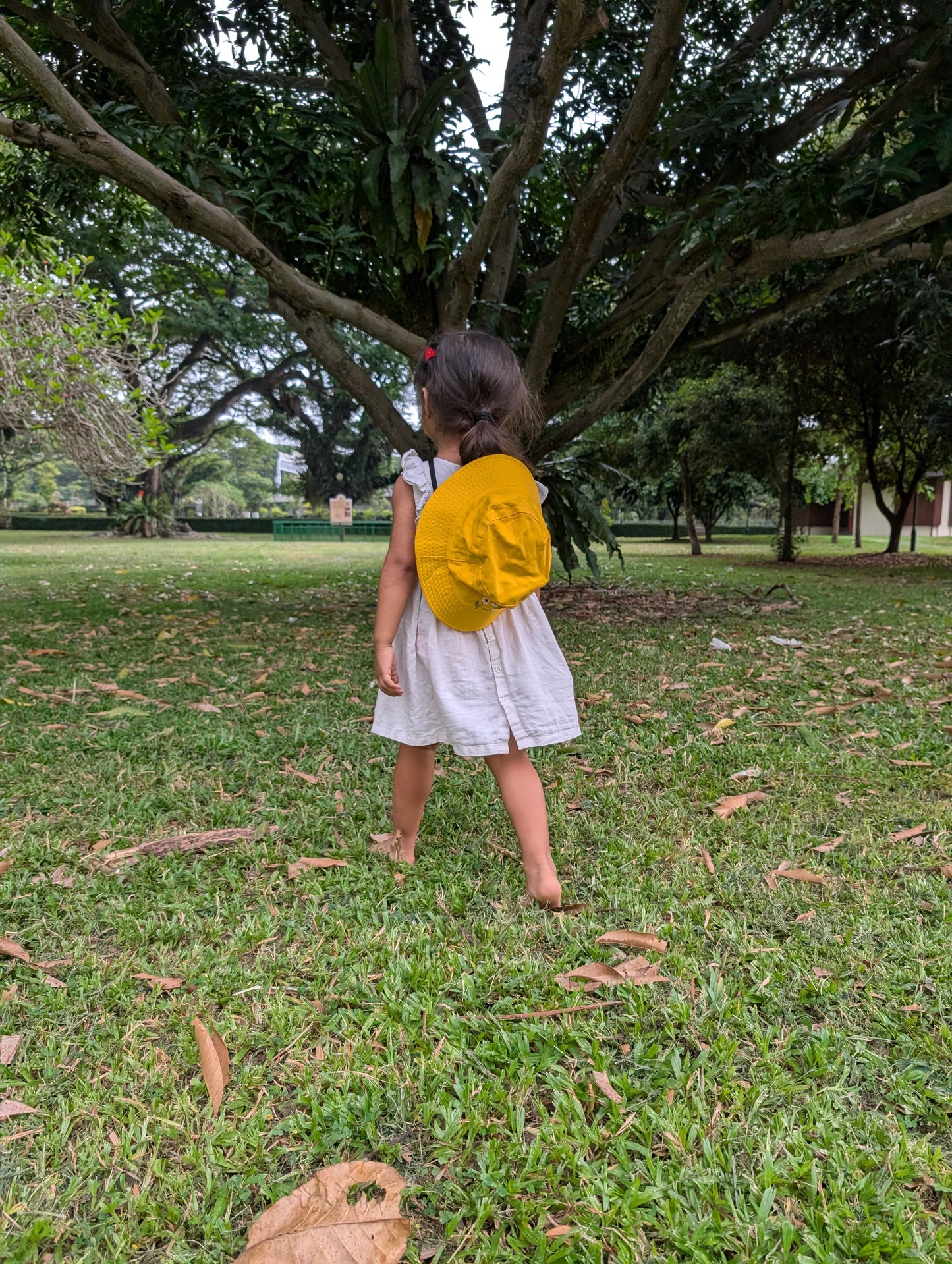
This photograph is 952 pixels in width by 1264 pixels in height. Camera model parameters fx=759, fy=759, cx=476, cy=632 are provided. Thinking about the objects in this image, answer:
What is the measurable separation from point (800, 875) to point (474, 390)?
1.63 m

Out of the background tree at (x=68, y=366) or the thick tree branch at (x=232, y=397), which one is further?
the thick tree branch at (x=232, y=397)

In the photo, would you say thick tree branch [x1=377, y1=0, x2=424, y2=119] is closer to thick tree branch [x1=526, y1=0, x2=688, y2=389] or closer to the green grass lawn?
thick tree branch [x1=526, y1=0, x2=688, y2=389]

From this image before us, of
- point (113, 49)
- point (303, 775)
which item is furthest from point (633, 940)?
point (113, 49)

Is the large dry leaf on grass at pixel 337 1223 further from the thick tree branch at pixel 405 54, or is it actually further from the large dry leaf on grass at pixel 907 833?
the thick tree branch at pixel 405 54

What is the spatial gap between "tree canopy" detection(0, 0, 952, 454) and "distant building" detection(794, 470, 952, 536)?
948 inches

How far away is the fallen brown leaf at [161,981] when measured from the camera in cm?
167

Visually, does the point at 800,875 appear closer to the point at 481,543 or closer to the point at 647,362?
the point at 481,543

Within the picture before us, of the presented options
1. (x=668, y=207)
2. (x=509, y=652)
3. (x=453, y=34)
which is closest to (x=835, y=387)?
(x=668, y=207)

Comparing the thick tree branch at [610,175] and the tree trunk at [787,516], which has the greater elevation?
the thick tree branch at [610,175]

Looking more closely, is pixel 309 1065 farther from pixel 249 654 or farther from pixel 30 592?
pixel 30 592

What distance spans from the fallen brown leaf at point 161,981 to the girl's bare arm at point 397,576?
33.0 inches

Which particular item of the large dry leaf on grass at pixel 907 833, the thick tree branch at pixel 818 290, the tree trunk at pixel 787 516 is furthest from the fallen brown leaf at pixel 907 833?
Result: the tree trunk at pixel 787 516

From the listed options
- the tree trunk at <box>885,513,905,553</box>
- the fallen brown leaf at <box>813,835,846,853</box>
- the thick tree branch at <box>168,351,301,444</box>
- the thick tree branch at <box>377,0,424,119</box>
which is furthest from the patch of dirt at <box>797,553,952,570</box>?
the thick tree branch at <box>168,351,301,444</box>

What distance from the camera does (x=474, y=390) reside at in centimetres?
201
